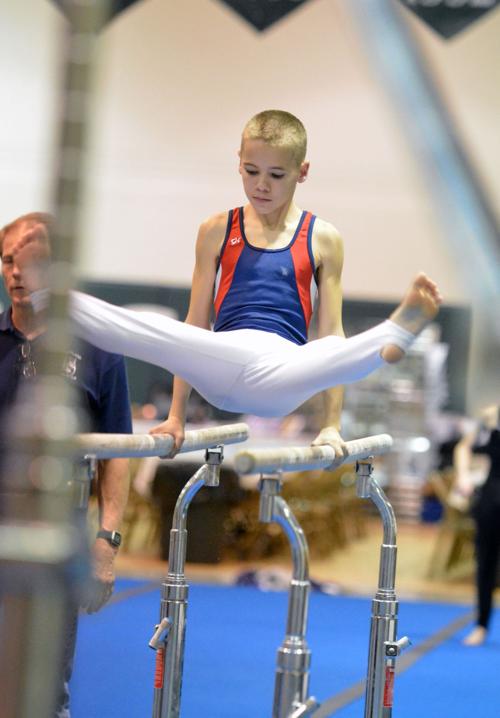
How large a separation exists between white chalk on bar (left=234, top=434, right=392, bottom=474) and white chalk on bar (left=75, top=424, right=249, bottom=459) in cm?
28

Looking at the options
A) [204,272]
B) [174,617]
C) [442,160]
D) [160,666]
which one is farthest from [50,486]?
[442,160]

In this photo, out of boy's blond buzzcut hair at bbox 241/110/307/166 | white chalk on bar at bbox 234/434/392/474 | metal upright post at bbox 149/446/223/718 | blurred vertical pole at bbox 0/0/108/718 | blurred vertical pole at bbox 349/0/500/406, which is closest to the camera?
blurred vertical pole at bbox 0/0/108/718

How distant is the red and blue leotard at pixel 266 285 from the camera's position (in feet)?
8.41

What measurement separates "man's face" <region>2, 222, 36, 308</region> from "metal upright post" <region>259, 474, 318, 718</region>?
0.72m

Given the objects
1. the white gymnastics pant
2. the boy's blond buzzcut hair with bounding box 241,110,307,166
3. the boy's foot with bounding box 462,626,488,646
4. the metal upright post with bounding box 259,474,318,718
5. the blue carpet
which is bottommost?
the blue carpet

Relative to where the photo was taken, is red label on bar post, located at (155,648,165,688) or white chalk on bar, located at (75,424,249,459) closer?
white chalk on bar, located at (75,424,249,459)

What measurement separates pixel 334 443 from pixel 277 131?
0.72 metres

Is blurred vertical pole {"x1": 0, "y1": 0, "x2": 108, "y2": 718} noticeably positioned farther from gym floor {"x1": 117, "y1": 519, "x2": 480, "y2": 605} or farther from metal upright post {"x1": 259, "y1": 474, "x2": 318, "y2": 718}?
gym floor {"x1": 117, "y1": 519, "x2": 480, "y2": 605}

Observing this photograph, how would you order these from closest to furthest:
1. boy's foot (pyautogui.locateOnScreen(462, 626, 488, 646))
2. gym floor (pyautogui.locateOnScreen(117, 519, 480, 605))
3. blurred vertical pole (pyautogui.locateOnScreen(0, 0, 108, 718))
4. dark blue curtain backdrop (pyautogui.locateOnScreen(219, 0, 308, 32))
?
blurred vertical pole (pyautogui.locateOnScreen(0, 0, 108, 718)) < boy's foot (pyautogui.locateOnScreen(462, 626, 488, 646)) < gym floor (pyautogui.locateOnScreen(117, 519, 480, 605)) < dark blue curtain backdrop (pyautogui.locateOnScreen(219, 0, 308, 32))

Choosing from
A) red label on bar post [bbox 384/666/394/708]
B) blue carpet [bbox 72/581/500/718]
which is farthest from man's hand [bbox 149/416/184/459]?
blue carpet [bbox 72/581/500/718]

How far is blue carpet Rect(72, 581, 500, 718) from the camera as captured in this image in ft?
15.5

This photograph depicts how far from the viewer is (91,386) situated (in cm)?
274

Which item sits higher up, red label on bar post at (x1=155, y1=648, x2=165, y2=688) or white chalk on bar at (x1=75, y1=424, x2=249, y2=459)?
white chalk on bar at (x1=75, y1=424, x2=249, y2=459)

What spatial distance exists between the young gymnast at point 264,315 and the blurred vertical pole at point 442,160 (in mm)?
7616
